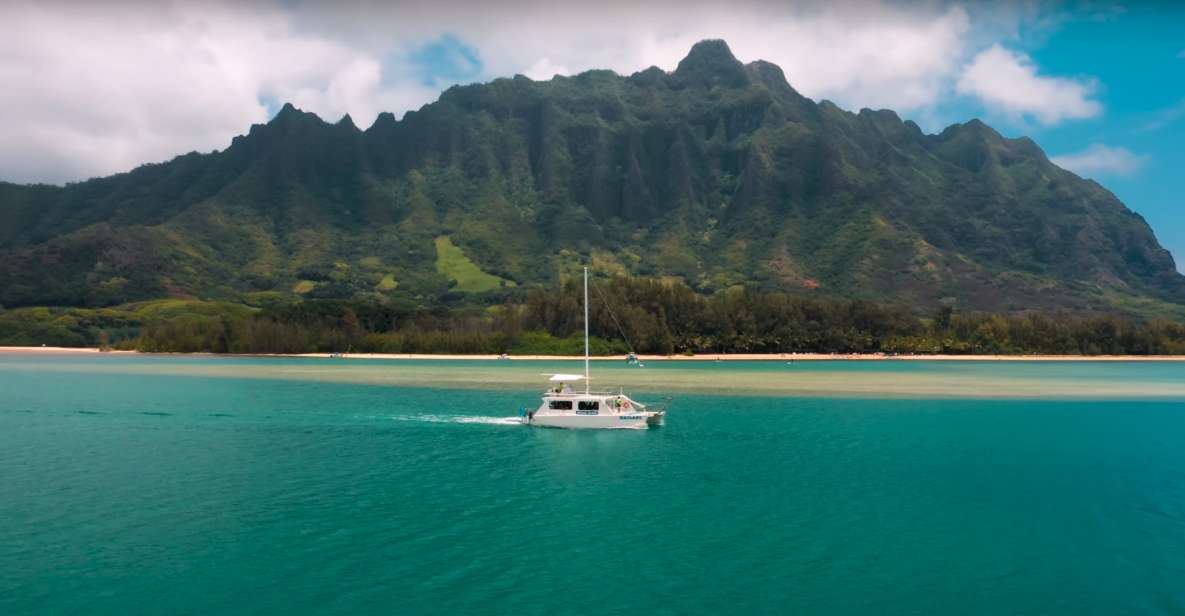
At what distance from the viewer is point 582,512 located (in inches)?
1650

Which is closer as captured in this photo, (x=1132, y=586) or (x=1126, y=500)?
(x=1132, y=586)

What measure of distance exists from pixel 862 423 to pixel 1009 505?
32608mm

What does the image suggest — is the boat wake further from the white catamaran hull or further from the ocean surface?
the white catamaran hull

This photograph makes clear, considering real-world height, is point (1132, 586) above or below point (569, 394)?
below

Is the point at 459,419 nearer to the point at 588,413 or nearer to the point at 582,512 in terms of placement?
the point at 588,413

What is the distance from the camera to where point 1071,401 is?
104m

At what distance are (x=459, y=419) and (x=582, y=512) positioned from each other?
36.3 m

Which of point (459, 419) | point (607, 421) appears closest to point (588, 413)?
point (607, 421)

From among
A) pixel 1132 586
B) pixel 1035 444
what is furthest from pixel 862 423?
pixel 1132 586

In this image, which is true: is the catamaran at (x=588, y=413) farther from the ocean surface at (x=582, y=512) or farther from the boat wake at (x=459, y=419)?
the boat wake at (x=459, y=419)

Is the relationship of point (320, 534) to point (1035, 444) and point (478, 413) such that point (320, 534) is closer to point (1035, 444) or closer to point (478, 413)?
point (478, 413)

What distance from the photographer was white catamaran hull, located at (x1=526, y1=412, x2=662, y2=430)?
72.5m

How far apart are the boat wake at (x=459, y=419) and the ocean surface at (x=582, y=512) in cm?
64

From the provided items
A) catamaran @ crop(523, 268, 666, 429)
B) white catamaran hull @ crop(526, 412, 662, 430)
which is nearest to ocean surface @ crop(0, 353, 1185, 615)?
white catamaran hull @ crop(526, 412, 662, 430)
